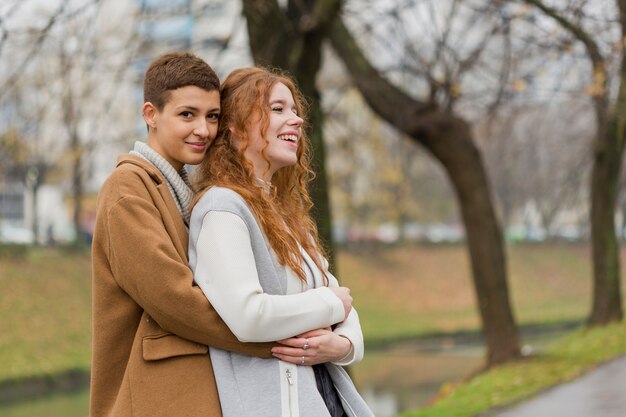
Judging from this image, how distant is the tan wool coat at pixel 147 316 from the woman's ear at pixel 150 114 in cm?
24

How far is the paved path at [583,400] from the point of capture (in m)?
8.30

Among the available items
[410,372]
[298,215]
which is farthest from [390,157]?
[298,215]

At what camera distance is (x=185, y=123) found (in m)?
3.24

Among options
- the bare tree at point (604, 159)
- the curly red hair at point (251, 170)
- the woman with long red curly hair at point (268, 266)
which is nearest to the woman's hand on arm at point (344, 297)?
the woman with long red curly hair at point (268, 266)

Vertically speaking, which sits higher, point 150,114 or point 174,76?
point 174,76

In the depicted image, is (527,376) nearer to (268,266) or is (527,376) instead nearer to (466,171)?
(466,171)

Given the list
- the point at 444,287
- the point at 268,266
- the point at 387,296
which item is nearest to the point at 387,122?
the point at 268,266

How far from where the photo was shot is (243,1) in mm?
8281

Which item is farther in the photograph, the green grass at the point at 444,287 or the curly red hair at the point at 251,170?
the green grass at the point at 444,287

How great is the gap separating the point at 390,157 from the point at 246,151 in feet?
111

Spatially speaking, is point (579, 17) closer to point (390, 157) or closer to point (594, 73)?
point (594, 73)

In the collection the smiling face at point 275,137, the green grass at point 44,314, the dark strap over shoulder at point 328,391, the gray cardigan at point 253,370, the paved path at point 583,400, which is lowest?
the green grass at point 44,314

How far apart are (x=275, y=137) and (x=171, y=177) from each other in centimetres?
37

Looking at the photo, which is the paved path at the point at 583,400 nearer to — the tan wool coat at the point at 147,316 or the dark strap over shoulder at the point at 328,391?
the dark strap over shoulder at the point at 328,391
